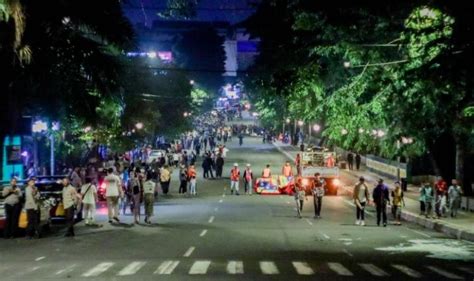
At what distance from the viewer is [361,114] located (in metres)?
34.1

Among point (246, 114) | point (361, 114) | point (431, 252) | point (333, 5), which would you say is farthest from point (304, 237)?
point (246, 114)

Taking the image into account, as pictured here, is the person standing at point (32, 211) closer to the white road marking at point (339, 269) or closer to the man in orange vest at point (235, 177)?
the white road marking at point (339, 269)

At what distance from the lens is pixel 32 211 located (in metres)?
22.4

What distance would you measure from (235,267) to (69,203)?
9259 mm

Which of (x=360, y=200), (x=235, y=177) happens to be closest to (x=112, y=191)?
(x=360, y=200)

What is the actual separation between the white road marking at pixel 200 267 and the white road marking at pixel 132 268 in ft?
3.59

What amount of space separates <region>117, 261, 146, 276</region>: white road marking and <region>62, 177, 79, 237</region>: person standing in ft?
22.2

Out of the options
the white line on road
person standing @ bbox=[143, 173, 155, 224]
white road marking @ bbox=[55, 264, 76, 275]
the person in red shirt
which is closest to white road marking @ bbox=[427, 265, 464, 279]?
the white line on road

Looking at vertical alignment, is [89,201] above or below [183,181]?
above

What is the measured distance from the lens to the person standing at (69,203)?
2267 centimetres

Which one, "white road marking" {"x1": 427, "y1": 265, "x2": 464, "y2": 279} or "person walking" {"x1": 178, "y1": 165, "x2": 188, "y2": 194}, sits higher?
"person walking" {"x1": 178, "y1": 165, "x2": 188, "y2": 194}

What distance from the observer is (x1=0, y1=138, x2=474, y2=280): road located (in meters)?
14.9

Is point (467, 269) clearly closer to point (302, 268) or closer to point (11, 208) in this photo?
point (302, 268)

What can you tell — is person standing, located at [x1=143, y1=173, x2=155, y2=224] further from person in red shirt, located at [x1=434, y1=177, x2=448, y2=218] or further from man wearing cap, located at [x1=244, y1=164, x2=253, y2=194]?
man wearing cap, located at [x1=244, y1=164, x2=253, y2=194]
